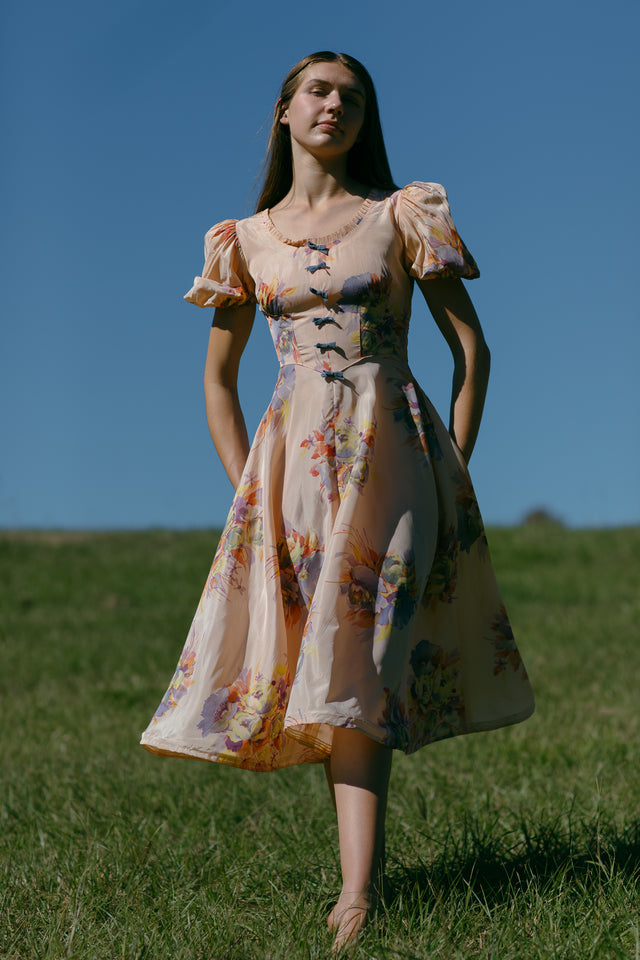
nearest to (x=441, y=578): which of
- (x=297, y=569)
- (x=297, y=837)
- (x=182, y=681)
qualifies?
(x=297, y=569)

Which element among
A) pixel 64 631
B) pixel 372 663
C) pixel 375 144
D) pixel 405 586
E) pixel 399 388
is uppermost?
pixel 375 144

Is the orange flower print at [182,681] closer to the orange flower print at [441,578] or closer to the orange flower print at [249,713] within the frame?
the orange flower print at [249,713]

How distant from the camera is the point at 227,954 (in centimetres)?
213

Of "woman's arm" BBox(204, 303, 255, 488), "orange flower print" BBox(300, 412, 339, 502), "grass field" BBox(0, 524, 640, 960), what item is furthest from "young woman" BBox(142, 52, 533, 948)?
"grass field" BBox(0, 524, 640, 960)

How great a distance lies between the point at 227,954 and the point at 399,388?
4.24ft

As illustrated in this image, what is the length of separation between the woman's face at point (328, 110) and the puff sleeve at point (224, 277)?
304 mm

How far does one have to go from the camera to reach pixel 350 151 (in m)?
2.70

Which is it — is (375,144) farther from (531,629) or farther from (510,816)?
(531,629)

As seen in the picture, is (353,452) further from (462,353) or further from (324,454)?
(462,353)

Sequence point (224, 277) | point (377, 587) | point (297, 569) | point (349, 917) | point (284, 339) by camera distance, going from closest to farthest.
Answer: point (349, 917) → point (377, 587) → point (297, 569) → point (284, 339) → point (224, 277)

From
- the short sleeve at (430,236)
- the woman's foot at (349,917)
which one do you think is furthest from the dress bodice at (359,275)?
the woman's foot at (349,917)

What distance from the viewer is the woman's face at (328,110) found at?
251 centimetres

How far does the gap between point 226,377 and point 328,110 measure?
719 millimetres

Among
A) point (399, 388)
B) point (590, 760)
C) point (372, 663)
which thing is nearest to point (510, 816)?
point (590, 760)
